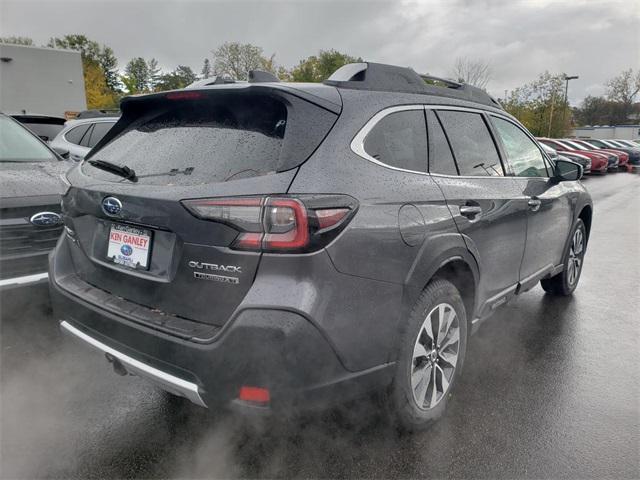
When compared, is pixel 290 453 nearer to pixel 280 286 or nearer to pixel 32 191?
pixel 280 286

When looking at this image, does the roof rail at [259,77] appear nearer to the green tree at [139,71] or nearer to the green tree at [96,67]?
the green tree at [96,67]

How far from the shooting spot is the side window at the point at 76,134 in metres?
7.80

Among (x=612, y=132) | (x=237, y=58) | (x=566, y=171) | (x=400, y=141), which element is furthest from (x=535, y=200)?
(x=612, y=132)

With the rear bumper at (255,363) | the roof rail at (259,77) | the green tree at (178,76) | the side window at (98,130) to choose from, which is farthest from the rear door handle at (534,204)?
the green tree at (178,76)

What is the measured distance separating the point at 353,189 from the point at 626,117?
87.9 metres

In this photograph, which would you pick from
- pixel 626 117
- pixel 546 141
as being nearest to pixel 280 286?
pixel 546 141

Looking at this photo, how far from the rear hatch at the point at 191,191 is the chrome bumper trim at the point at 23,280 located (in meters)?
1.08

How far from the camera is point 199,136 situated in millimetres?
2336

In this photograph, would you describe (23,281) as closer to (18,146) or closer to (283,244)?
(18,146)

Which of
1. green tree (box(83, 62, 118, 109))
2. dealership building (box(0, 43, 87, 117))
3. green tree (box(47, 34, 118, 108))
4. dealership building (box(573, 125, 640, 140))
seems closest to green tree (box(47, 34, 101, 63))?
green tree (box(47, 34, 118, 108))

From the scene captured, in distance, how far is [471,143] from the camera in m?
3.11

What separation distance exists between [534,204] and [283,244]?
2.44m

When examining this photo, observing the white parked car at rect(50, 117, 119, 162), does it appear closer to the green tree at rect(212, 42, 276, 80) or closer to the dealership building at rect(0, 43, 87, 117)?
the dealership building at rect(0, 43, 87, 117)

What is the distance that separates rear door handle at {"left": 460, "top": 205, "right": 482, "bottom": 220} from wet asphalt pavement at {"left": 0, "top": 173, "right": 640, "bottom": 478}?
44.6 inches
